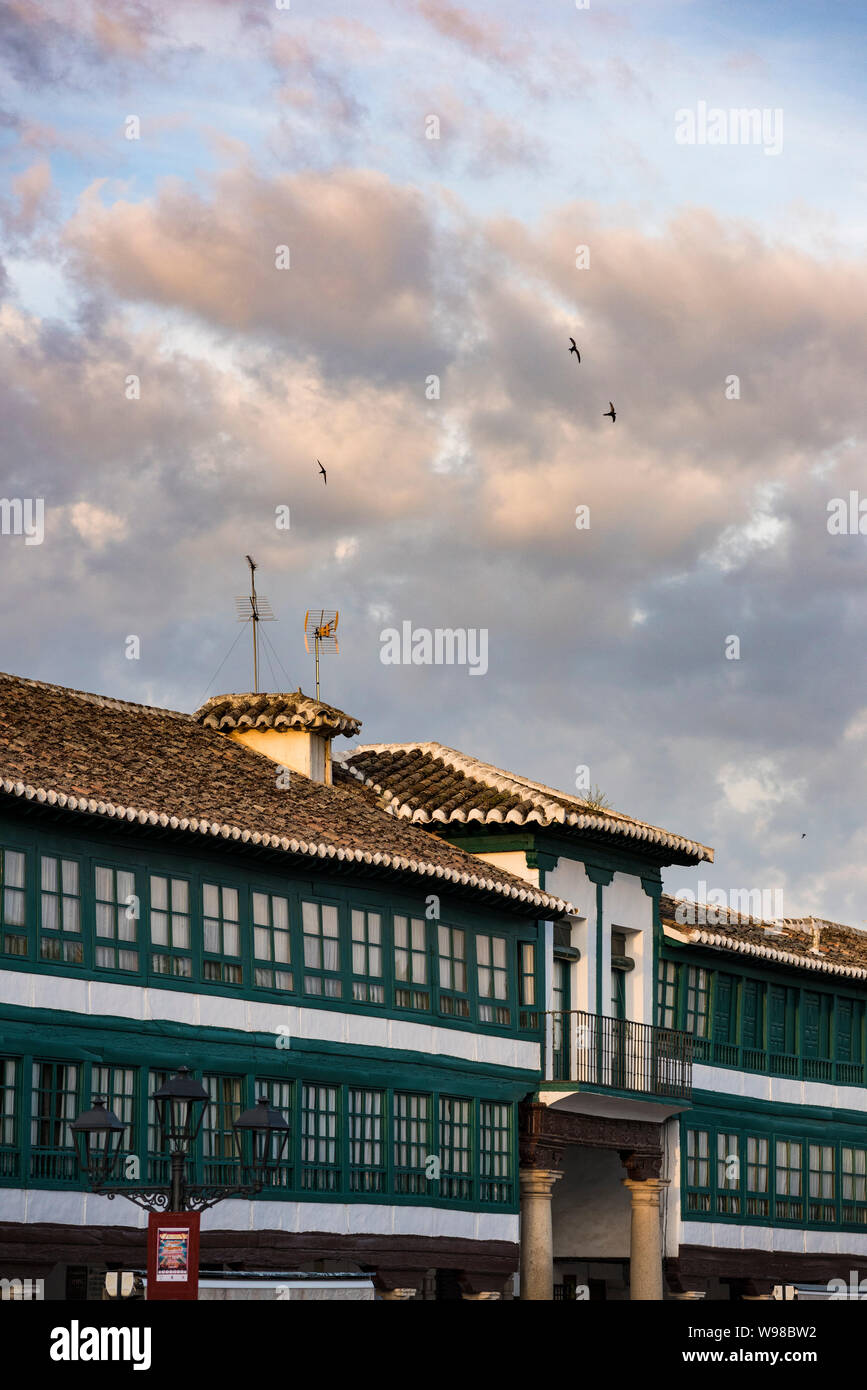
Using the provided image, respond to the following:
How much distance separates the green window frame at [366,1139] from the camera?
29.0 metres

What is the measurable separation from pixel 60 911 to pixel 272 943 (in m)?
3.63

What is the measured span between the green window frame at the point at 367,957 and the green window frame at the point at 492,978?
7.30 feet

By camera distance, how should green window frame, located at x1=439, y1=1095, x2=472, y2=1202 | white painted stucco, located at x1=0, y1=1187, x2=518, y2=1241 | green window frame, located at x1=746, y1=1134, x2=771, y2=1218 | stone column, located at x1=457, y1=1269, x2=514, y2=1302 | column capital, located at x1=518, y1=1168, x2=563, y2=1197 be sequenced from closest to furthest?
white painted stucco, located at x1=0, y1=1187, x2=518, y2=1241, green window frame, located at x1=439, y1=1095, x2=472, y2=1202, stone column, located at x1=457, y1=1269, x2=514, y2=1302, column capital, located at x1=518, y1=1168, x2=563, y2=1197, green window frame, located at x1=746, y1=1134, x2=771, y2=1218

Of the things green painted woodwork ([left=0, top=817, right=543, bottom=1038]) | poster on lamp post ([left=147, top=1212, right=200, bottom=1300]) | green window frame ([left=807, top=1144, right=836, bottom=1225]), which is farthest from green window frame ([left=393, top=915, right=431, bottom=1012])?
green window frame ([left=807, top=1144, right=836, bottom=1225])

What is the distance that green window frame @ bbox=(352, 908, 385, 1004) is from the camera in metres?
29.5

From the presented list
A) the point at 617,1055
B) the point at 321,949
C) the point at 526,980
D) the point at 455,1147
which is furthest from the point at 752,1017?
the point at 321,949

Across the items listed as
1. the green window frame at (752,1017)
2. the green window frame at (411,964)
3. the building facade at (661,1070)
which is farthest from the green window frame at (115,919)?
the green window frame at (752,1017)

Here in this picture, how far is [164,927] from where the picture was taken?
26.7 m

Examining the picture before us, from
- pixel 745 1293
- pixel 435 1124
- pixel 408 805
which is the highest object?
pixel 408 805

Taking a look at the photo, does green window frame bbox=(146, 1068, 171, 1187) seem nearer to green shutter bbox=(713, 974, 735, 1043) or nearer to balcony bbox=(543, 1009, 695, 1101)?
balcony bbox=(543, 1009, 695, 1101)

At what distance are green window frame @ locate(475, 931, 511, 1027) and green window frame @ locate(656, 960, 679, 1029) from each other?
4.39 metres
